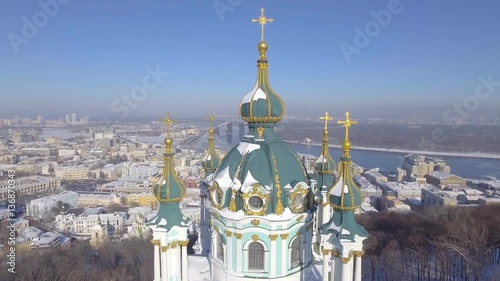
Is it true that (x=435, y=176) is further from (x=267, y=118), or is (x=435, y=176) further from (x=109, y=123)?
(x=109, y=123)

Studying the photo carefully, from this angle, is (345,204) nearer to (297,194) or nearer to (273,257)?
(297,194)

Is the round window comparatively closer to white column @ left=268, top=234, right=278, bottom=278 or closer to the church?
the church

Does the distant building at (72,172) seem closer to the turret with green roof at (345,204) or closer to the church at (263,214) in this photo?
the church at (263,214)

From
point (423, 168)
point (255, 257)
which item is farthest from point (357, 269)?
point (423, 168)

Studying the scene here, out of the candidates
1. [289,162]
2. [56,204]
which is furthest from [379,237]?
[56,204]

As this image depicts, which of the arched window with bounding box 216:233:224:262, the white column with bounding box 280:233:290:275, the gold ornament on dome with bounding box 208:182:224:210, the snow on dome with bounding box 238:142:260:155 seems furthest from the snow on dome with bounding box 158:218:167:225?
the white column with bounding box 280:233:290:275
